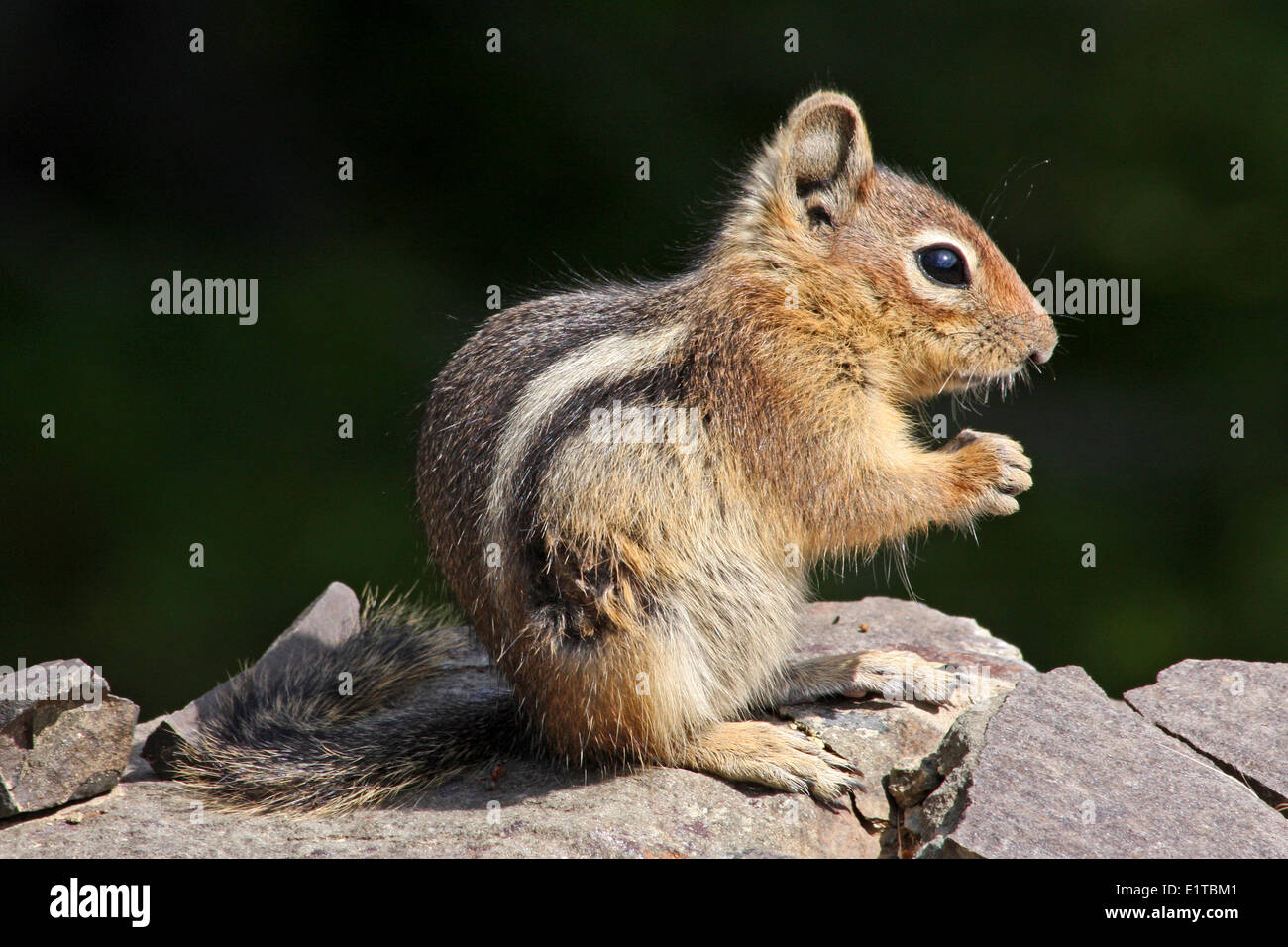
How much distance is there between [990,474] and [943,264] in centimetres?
82

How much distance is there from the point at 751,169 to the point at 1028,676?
222cm

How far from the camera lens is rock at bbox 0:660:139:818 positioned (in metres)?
4.77

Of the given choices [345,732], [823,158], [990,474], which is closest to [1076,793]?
[990,474]

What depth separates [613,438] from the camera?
15.8ft

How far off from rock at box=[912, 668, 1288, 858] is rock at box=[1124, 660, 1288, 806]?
0.15m

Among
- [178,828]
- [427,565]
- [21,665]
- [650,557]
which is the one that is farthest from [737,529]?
[21,665]

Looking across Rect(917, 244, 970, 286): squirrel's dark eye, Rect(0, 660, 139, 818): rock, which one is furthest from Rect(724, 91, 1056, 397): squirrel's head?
Rect(0, 660, 139, 818): rock

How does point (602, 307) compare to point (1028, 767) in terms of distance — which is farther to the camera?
point (602, 307)

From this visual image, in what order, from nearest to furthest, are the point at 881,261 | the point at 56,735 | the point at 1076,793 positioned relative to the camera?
the point at 1076,793, the point at 56,735, the point at 881,261

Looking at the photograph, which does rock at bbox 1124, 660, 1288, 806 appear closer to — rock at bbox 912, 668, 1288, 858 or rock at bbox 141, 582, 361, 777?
rock at bbox 912, 668, 1288, 858

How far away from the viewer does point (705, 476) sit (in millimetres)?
4910

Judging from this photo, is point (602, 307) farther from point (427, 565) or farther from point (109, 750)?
point (109, 750)

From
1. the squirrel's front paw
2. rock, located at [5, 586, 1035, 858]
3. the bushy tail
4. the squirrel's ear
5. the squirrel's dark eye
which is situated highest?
the squirrel's ear

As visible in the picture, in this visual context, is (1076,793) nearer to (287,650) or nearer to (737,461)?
(737,461)
